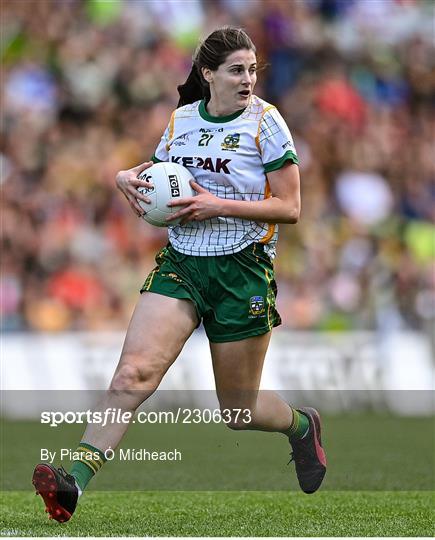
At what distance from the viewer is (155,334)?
5500 millimetres

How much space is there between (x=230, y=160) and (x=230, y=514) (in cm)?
185

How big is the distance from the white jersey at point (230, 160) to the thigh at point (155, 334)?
0.30 metres

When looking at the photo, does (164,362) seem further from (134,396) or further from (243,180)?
(243,180)

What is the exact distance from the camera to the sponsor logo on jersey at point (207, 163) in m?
5.66

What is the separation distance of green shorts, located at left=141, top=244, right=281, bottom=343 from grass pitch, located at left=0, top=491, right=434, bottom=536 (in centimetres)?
91

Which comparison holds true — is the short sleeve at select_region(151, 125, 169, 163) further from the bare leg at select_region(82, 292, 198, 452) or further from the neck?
the bare leg at select_region(82, 292, 198, 452)

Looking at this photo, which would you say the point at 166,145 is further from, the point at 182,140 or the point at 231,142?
the point at 231,142

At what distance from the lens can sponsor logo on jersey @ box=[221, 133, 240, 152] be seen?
5.64 m

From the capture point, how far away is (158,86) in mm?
15188

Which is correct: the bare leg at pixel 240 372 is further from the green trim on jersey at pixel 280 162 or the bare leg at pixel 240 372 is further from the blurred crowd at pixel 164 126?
the blurred crowd at pixel 164 126

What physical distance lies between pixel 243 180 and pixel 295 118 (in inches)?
387
